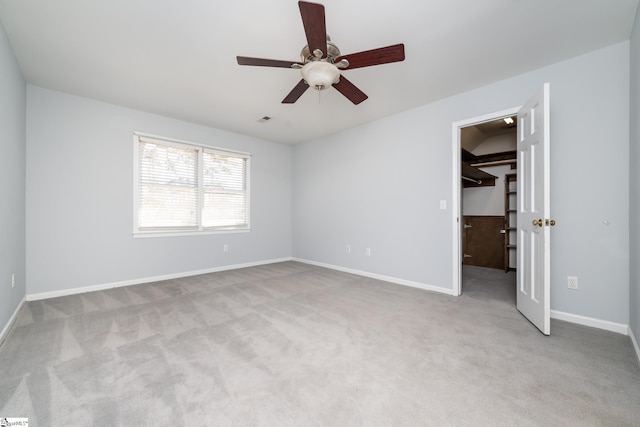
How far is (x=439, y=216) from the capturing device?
11.2 feet

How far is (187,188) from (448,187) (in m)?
3.96

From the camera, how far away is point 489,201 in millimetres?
5316

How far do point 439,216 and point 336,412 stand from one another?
2.73 meters

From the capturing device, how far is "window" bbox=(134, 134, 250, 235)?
3.91 meters

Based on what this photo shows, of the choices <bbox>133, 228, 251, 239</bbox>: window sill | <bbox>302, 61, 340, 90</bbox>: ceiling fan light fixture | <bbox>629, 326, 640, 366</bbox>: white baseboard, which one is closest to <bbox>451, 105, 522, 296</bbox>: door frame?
<bbox>629, 326, 640, 366</bbox>: white baseboard

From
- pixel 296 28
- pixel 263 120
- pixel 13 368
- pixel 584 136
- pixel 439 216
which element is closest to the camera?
pixel 13 368

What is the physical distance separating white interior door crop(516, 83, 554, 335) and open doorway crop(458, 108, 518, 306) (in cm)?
168

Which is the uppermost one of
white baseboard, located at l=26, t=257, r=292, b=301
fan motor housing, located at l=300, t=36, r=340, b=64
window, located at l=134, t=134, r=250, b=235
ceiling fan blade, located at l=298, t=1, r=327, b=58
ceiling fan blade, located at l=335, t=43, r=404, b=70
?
fan motor housing, located at l=300, t=36, r=340, b=64

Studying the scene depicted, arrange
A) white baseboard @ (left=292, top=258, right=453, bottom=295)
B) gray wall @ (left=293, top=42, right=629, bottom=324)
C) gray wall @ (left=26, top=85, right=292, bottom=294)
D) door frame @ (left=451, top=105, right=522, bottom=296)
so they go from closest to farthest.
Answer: gray wall @ (left=293, top=42, right=629, bottom=324), gray wall @ (left=26, top=85, right=292, bottom=294), door frame @ (left=451, top=105, right=522, bottom=296), white baseboard @ (left=292, top=258, right=453, bottom=295)

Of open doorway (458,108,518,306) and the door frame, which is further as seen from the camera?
open doorway (458,108,518,306)

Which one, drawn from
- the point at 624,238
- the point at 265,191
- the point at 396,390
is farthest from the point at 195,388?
the point at 265,191

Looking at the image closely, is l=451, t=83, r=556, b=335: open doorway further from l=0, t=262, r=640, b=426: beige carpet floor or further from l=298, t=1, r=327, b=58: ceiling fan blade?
l=298, t=1, r=327, b=58: ceiling fan blade

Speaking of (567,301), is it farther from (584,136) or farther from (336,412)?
(336,412)

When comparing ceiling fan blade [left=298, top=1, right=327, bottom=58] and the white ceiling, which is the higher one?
the white ceiling
